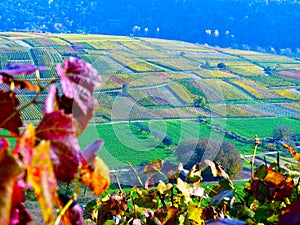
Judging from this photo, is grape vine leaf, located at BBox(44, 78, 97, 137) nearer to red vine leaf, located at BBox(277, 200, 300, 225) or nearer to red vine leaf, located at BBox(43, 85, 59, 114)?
red vine leaf, located at BBox(43, 85, 59, 114)

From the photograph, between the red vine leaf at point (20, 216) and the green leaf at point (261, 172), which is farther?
the green leaf at point (261, 172)

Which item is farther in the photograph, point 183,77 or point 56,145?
point 183,77

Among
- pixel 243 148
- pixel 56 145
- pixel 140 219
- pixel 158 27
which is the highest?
pixel 158 27

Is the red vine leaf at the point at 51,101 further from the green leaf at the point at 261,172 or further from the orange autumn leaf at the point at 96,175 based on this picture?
the green leaf at the point at 261,172

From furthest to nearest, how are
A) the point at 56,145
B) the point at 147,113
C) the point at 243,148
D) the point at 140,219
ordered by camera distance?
the point at 147,113
the point at 243,148
the point at 140,219
the point at 56,145

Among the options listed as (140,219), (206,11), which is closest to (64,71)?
(140,219)

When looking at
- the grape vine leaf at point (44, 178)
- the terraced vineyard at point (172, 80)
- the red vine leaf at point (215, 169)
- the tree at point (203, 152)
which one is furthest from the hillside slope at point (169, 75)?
the grape vine leaf at point (44, 178)

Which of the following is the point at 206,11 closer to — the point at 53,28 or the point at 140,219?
the point at 53,28
